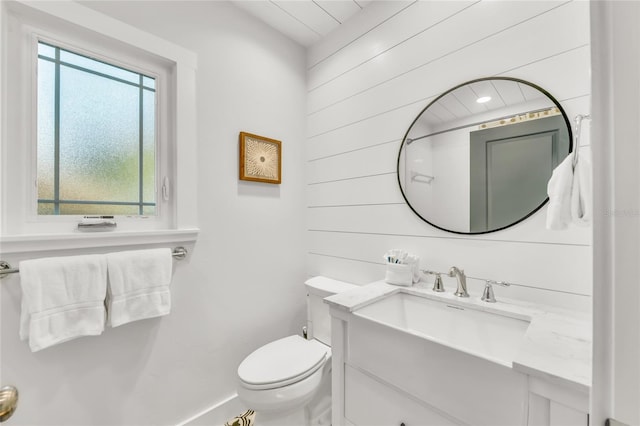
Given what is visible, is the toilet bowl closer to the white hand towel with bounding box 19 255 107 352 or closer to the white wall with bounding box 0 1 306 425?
the white wall with bounding box 0 1 306 425

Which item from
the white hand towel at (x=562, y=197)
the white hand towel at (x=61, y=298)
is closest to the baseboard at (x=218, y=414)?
the white hand towel at (x=61, y=298)

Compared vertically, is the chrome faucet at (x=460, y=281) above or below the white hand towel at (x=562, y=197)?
below

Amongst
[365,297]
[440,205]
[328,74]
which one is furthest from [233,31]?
[365,297]

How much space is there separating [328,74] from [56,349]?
209 centimetres

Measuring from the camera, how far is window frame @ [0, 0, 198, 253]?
100cm

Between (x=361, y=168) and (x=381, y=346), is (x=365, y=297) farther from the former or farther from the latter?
(x=361, y=168)

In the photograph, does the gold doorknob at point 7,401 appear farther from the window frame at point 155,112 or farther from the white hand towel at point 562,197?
the white hand towel at point 562,197

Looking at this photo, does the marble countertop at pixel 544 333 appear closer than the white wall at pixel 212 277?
Yes

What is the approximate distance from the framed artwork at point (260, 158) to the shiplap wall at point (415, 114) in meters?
0.30

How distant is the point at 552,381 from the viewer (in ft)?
1.92

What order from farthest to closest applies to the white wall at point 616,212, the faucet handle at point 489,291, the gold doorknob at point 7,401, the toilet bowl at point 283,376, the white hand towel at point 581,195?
the toilet bowl at point 283,376 → the faucet handle at point 489,291 → the white hand towel at point 581,195 → the gold doorknob at point 7,401 → the white wall at point 616,212

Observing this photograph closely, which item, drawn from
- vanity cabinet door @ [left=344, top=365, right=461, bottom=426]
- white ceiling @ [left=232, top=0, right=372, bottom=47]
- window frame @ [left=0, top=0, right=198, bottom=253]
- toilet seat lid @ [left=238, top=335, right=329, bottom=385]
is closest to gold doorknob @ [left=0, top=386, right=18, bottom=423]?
window frame @ [left=0, top=0, right=198, bottom=253]

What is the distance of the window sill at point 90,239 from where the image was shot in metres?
0.98

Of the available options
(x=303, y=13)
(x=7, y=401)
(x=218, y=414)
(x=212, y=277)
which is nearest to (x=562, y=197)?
(x=7, y=401)
